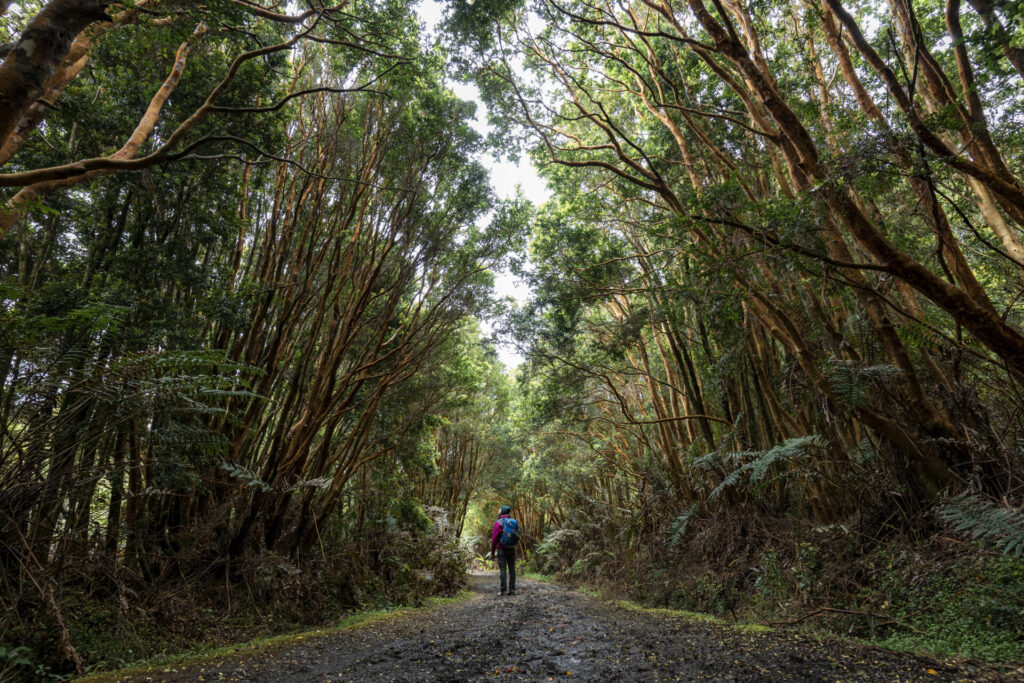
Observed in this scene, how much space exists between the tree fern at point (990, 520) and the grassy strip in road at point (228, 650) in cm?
546

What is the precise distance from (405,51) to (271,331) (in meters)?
4.55

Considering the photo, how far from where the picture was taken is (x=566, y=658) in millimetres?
3281

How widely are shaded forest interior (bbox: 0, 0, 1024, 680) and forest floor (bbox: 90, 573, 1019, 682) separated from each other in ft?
2.50

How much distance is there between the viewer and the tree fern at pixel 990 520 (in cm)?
293

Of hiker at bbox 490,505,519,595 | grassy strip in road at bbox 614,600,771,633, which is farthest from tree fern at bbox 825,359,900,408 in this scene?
hiker at bbox 490,505,519,595

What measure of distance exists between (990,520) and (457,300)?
7640 mm

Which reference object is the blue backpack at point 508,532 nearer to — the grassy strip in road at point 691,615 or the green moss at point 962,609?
the grassy strip in road at point 691,615

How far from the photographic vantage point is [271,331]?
7.04m

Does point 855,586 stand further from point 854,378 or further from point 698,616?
point 854,378

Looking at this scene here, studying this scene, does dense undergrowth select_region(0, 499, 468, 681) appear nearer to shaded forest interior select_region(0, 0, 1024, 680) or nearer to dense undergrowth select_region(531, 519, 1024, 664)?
shaded forest interior select_region(0, 0, 1024, 680)

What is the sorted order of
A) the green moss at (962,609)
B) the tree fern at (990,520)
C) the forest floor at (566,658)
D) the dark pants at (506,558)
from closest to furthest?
the forest floor at (566,658), the tree fern at (990,520), the green moss at (962,609), the dark pants at (506,558)

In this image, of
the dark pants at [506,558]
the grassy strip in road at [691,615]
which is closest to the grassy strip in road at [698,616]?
the grassy strip in road at [691,615]

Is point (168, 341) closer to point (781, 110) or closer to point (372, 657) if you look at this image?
point (372, 657)

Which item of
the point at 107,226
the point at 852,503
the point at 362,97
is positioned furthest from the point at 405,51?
the point at 852,503
